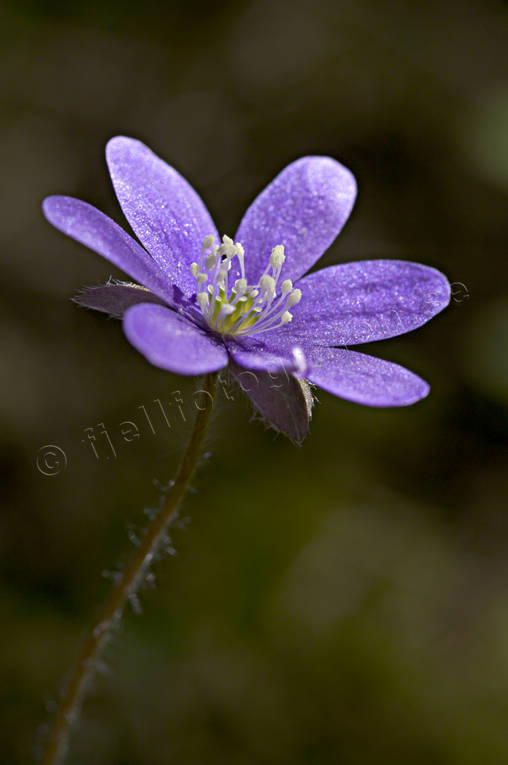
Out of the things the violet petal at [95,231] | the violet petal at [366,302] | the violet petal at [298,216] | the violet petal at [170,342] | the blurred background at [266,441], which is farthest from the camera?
the blurred background at [266,441]

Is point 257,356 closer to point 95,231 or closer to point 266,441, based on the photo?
point 95,231

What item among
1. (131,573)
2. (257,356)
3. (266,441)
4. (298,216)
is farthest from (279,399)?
(266,441)

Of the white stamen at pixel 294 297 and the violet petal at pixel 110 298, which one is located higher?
the white stamen at pixel 294 297

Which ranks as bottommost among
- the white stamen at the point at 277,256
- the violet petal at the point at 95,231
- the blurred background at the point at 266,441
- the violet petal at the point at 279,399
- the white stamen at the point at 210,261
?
the blurred background at the point at 266,441

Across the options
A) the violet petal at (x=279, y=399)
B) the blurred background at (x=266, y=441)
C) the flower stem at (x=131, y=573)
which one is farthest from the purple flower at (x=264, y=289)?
the blurred background at (x=266, y=441)

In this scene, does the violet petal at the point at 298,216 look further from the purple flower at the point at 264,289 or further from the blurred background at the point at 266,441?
the blurred background at the point at 266,441

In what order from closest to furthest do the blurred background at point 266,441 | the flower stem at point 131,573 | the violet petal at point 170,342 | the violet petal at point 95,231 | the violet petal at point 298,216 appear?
1. the violet petal at point 170,342
2. the violet petal at point 95,231
3. the flower stem at point 131,573
4. the violet petal at point 298,216
5. the blurred background at point 266,441

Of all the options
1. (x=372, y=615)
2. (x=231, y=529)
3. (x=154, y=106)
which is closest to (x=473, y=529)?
(x=372, y=615)
